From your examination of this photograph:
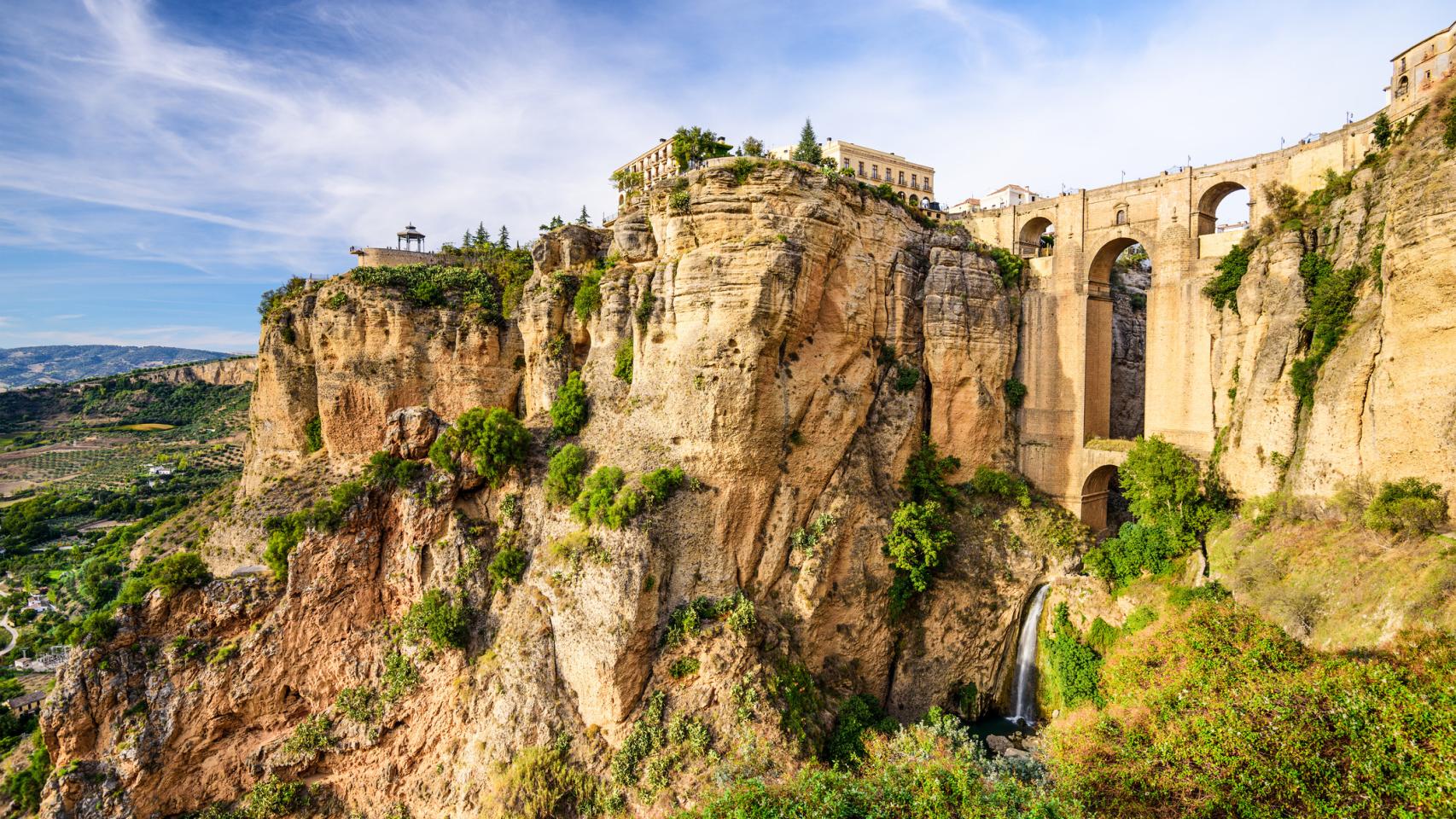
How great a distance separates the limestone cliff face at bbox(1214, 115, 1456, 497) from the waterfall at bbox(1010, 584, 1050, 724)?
8.61 m

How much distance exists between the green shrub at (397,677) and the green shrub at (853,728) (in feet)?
46.2

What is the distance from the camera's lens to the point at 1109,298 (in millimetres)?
31172

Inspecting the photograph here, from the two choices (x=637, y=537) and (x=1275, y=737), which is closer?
(x=1275, y=737)

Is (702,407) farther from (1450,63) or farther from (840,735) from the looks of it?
(1450,63)

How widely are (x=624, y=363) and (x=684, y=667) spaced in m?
11.6

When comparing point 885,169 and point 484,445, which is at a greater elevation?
point 885,169

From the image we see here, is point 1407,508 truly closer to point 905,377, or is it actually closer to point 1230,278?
point 1230,278

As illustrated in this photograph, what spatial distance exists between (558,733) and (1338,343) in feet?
91.6

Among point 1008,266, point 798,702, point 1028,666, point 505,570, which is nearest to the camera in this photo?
point 798,702

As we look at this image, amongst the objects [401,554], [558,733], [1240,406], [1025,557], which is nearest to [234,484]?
[401,554]

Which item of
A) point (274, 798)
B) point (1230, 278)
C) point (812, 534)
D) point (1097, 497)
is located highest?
point (1230, 278)

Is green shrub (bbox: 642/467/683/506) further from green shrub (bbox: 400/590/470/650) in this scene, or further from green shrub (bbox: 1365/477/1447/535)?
green shrub (bbox: 1365/477/1447/535)

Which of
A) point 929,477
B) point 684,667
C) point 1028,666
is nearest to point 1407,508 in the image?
point 1028,666

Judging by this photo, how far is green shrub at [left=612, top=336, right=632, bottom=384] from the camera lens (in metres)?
26.9
